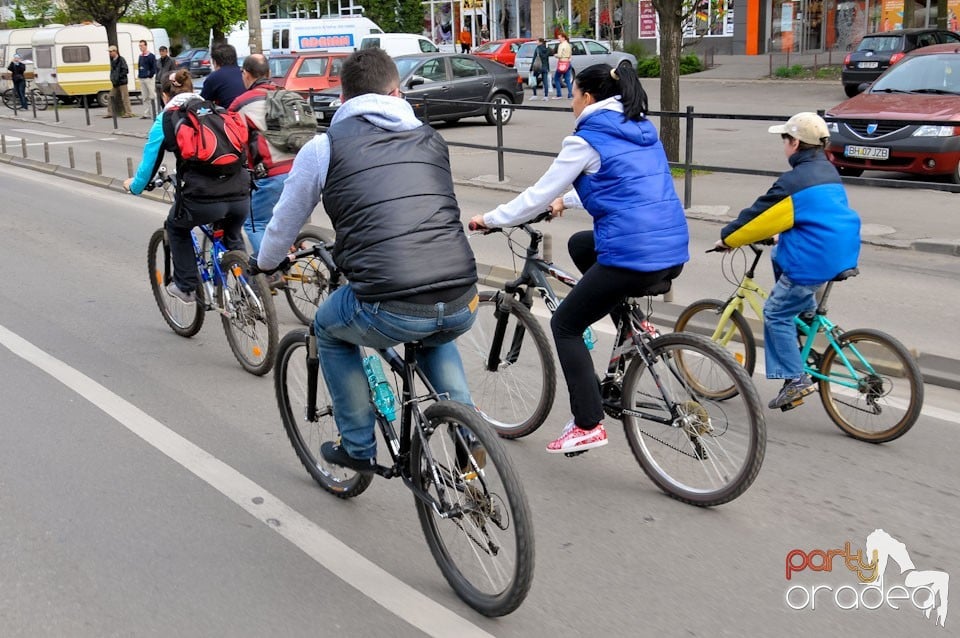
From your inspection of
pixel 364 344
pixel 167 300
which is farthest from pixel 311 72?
pixel 364 344

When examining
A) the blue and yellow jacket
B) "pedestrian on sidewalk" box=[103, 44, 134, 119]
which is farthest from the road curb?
"pedestrian on sidewalk" box=[103, 44, 134, 119]

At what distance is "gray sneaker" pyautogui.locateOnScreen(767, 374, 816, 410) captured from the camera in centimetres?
531

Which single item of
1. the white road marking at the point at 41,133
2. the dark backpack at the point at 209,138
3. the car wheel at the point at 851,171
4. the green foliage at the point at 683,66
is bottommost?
the car wheel at the point at 851,171

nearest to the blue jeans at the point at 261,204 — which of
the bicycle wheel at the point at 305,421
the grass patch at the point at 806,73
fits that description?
the bicycle wheel at the point at 305,421

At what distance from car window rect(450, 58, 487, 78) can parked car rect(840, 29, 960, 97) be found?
34.5 ft

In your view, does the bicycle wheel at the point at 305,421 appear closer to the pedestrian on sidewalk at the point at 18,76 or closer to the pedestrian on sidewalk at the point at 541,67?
the pedestrian on sidewalk at the point at 541,67

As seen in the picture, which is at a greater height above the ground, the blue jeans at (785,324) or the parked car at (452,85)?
the parked car at (452,85)

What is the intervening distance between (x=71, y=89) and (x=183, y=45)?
24.6 metres

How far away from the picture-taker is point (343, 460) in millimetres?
4391

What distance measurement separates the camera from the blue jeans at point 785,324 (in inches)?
204

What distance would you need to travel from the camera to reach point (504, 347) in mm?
5402

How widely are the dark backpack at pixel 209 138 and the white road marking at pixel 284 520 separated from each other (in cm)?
149

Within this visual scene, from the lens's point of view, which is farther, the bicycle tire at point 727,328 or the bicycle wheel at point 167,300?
the bicycle wheel at point 167,300

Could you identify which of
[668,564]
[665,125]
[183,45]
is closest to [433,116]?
[665,125]
